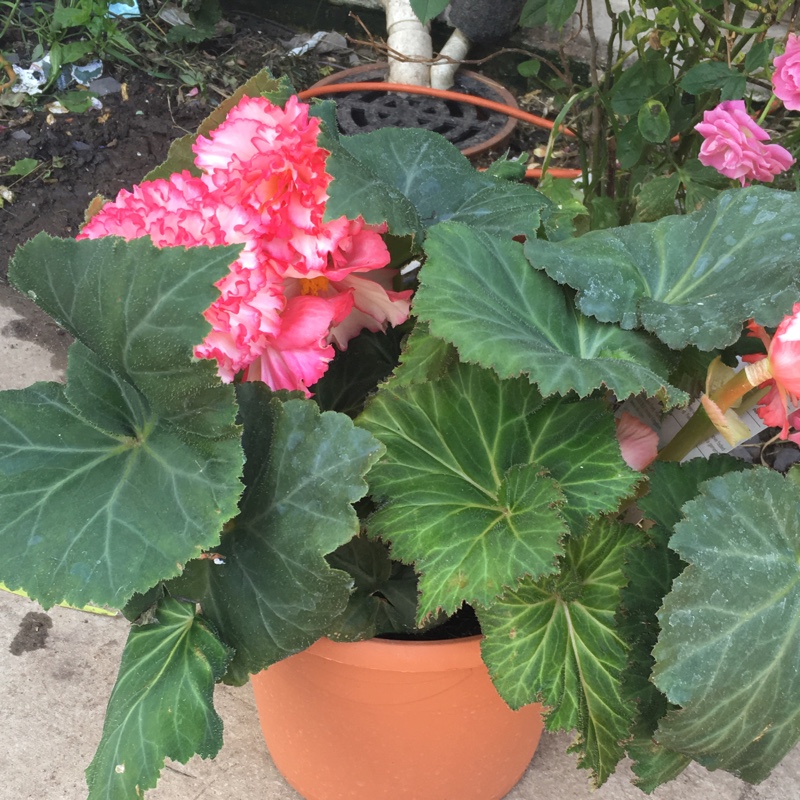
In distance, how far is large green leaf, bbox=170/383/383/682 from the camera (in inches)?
23.2

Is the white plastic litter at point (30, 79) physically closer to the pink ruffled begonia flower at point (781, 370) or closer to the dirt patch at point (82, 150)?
the dirt patch at point (82, 150)

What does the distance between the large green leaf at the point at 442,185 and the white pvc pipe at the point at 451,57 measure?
5.72ft

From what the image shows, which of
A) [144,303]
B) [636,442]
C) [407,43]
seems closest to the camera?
[144,303]

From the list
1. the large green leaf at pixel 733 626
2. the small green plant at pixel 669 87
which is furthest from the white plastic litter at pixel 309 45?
the large green leaf at pixel 733 626

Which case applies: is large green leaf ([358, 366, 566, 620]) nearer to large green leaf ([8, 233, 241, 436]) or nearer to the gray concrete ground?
large green leaf ([8, 233, 241, 436])

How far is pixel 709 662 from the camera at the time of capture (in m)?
0.54

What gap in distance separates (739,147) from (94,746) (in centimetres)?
111

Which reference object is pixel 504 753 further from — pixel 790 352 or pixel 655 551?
pixel 790 352

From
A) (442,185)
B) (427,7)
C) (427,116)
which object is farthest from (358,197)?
(427,116)

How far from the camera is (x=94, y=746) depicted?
116 centimetres

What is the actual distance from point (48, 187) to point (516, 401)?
189 cm

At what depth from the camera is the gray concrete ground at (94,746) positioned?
43.1 inches

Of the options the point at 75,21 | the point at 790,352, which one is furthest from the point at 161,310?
the point at 75,21

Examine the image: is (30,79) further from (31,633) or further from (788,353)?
(788,353)
